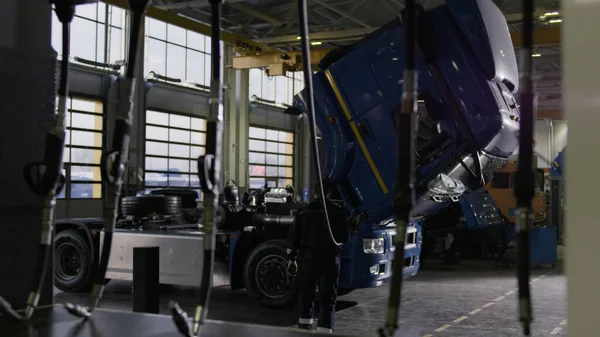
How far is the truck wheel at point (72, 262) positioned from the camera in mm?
10367

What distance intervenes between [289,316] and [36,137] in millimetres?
6254

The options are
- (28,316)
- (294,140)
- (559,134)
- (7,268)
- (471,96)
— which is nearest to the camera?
(28,316)

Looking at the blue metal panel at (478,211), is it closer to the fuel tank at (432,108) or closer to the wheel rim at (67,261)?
the fuel tank at (432,108)

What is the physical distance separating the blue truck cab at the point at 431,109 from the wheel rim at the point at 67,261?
501 cm

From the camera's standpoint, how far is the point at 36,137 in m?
2.60

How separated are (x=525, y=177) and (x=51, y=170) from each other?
1.35 metres

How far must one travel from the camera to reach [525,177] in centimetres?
139

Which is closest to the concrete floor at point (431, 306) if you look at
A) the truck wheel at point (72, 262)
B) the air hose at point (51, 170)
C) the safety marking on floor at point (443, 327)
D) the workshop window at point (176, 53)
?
the safety marking on floor at point (443, 327)

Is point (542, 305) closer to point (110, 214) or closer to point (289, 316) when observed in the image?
point (289, 316)

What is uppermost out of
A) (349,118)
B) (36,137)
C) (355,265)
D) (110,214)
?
(349,118)

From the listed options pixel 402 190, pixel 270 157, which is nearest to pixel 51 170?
pixel 402 190

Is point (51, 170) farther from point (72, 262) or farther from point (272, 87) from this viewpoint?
point (272, 87)

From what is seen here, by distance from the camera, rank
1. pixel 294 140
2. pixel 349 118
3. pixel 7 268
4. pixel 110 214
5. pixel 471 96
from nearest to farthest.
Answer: pixel 110 214
pixel 7 268
pixel 471 96
pixel 349 118
pixel 294 140

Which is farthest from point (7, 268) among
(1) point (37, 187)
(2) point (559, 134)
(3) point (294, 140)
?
(3) point (294, 140)
